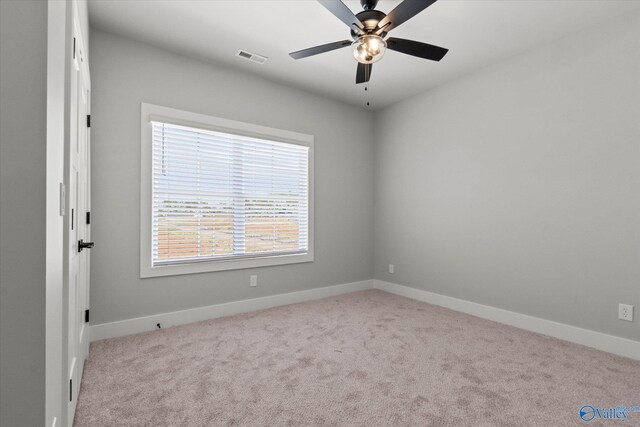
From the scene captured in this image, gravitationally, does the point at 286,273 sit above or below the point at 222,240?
below

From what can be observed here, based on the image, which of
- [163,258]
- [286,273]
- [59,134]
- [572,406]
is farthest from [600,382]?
[163,258]

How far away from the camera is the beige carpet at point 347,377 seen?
5.97ft

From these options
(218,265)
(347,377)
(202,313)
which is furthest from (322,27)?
(202,313)

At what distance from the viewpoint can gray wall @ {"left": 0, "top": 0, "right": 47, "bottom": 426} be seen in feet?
A: 2.94

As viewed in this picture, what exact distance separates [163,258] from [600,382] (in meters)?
3.79

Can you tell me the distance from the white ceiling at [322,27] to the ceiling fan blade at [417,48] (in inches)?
13.5

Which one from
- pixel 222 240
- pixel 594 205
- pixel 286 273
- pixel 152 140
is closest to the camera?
pixel 594 205

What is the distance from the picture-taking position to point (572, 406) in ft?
6.29

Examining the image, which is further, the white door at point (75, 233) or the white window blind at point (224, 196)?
the white window blind at point (224, 196)

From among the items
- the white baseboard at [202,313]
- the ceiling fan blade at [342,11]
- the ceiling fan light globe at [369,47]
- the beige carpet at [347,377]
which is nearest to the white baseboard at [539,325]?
the beige carpet at [347,377]

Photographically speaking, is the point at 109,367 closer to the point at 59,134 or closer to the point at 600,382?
the point at 59,134

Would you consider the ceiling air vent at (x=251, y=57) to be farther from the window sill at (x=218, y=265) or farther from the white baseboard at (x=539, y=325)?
the white baseboard at (x=539, y=325)

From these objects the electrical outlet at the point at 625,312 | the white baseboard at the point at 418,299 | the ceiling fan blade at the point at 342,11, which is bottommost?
the white baseboard at the point at 418,299

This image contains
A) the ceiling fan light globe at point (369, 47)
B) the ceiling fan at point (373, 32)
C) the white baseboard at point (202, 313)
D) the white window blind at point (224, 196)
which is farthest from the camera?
the white window blind at point (224, 196)
